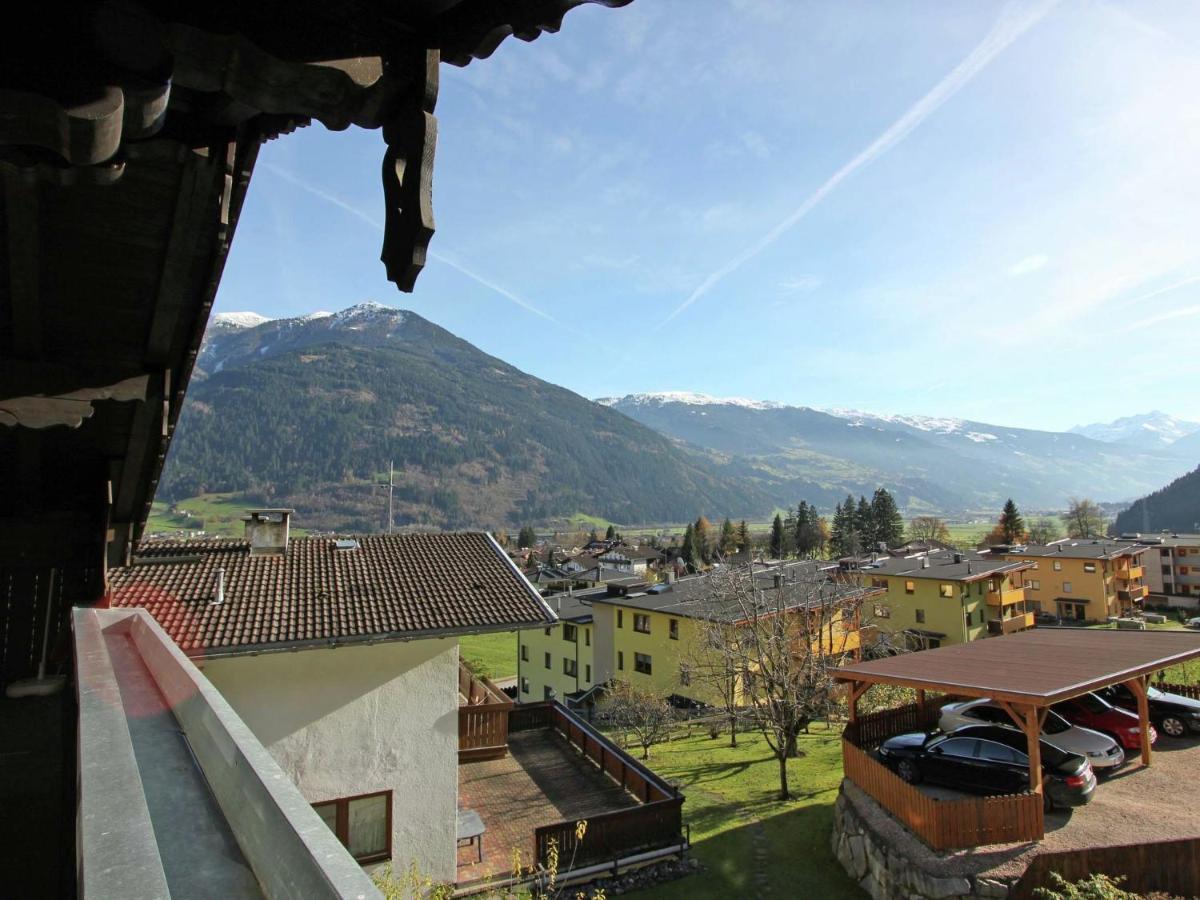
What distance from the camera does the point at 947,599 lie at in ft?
159

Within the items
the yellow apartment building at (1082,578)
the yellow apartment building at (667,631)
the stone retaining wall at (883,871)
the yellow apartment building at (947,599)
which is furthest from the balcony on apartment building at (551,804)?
the yellow apartment building at (1082,578)

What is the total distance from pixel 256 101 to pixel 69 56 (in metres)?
0.35

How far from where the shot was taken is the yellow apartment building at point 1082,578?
59.9 meters

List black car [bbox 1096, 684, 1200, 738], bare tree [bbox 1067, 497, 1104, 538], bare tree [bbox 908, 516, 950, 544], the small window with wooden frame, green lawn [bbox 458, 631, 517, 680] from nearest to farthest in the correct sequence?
the small window with wooden frame → black car [bbox 1096, 684, 1200, 738] → green lawn [bbox 458, 631, 517, 680] → bare tree [bbox 1067, 497, 1104, 538] → bare tree [bbox 908, 516, 950, 544]

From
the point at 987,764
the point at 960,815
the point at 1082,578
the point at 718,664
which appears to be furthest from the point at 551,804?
the point at 1082,578

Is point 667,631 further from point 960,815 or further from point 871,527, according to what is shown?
point 871,527

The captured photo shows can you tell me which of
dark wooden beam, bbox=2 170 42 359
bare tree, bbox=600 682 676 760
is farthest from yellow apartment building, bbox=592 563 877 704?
dark wooden beam, bbox=2 170 42 359

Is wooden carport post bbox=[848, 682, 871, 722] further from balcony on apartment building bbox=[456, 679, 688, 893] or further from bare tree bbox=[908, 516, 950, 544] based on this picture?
bare tree bbox=[908, 516, 950, 544]

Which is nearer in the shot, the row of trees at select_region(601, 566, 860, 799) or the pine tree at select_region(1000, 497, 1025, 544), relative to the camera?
the row of trees at select_region(601, 566, 860, 799)

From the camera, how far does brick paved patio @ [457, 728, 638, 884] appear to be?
13.9m

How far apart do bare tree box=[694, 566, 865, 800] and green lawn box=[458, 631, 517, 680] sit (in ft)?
83.3

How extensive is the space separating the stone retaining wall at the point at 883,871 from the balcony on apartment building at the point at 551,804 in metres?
3.87

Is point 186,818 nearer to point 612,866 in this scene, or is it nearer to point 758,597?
point 612,866

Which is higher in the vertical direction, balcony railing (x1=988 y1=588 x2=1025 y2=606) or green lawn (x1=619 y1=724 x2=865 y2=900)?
balcony railing (x1=988 y1=588 x2=1025 y2=606)
